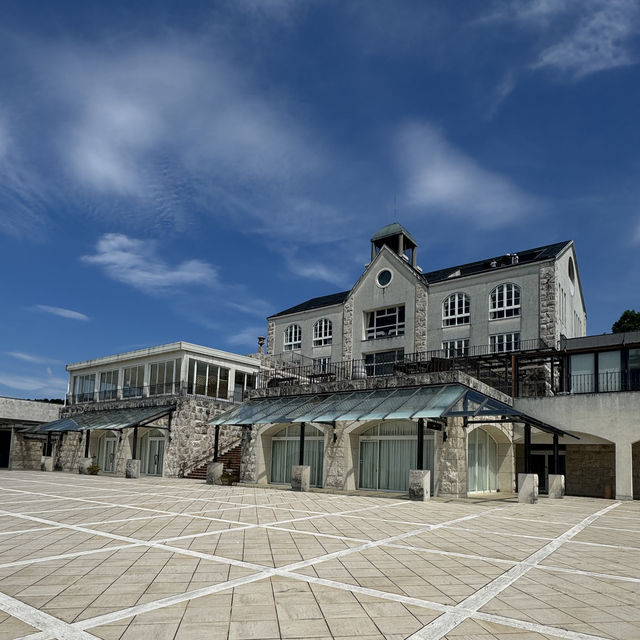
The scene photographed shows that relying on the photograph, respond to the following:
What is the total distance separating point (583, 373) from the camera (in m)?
25.0

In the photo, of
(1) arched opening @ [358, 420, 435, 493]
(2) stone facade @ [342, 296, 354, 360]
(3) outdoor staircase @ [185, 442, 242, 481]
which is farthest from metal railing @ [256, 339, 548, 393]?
(3) outdoor staircase @ [185, 442, 242, 481]

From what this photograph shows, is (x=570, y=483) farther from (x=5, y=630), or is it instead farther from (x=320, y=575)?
(x=5, y=630)

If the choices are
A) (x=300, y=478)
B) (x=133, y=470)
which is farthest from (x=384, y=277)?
(x=133, y=470)

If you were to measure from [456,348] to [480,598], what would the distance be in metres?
25.4

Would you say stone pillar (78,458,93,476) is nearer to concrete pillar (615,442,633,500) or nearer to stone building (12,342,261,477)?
stone building (12,342,261,477)

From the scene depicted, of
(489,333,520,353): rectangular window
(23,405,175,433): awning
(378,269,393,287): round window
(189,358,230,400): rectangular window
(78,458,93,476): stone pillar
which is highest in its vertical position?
(378,269,393,287): round window

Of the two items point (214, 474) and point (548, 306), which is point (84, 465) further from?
point (548, 306)

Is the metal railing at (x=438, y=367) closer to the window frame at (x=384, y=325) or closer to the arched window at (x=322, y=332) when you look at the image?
the window frame at (x=384, y=325)

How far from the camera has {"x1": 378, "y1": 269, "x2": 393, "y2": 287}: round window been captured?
117 feet

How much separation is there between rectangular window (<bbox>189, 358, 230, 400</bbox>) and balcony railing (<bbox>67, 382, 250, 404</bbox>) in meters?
0.11

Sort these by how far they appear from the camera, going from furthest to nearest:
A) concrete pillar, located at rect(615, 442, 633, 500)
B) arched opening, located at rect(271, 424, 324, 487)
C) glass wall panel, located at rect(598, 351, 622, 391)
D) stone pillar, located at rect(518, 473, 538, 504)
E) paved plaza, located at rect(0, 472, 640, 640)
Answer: glass wall panel, located at rect(598, 351, 622, 391), arched opening, located at rect(271, 424, 324, 487), concrete pillar, located at rect(615, 442, 633, 500), stone pillar, located at rect(518, 473, 538, 504), paved plaza, located at rect(0, 472, 640, 640)

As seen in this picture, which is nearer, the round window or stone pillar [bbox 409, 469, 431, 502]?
stone pillar [bbox 409, 469, 431, 502]

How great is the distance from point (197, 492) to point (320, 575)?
1357cm

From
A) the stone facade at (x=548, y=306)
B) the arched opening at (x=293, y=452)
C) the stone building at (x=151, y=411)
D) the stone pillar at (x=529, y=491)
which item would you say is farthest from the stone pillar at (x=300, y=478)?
the stone facade at (x=548, y=306)
